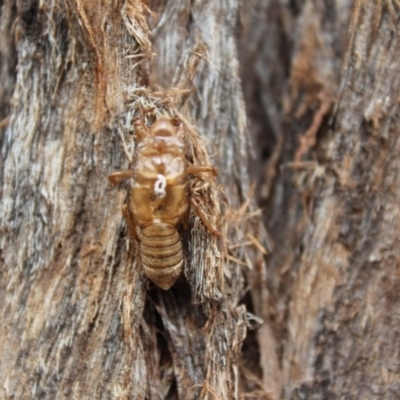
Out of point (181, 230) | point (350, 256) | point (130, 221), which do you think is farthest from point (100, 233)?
point (350, 256)

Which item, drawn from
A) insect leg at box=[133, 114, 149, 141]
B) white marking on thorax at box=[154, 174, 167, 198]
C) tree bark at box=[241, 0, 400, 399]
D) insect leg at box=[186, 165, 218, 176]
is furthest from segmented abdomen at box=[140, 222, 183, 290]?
tree bark at box=[241, 0, 400, 399]

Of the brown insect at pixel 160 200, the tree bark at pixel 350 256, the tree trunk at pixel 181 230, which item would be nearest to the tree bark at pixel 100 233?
the tree trunk at pixel 181 230

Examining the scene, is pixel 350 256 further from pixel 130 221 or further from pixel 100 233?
pixel 100 233

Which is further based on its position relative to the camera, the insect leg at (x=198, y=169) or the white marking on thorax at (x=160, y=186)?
the insect leg at (x=198, y=169)

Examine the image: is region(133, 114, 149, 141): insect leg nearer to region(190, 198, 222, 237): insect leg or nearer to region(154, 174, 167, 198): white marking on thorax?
region(154, 174, 167, 198): white marking on thorax

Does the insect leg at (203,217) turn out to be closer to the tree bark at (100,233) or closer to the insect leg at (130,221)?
the tree bark at (100,233)

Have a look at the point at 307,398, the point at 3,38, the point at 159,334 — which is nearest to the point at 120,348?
the point at 159,334

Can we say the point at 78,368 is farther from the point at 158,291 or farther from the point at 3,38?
the point at 3,38
